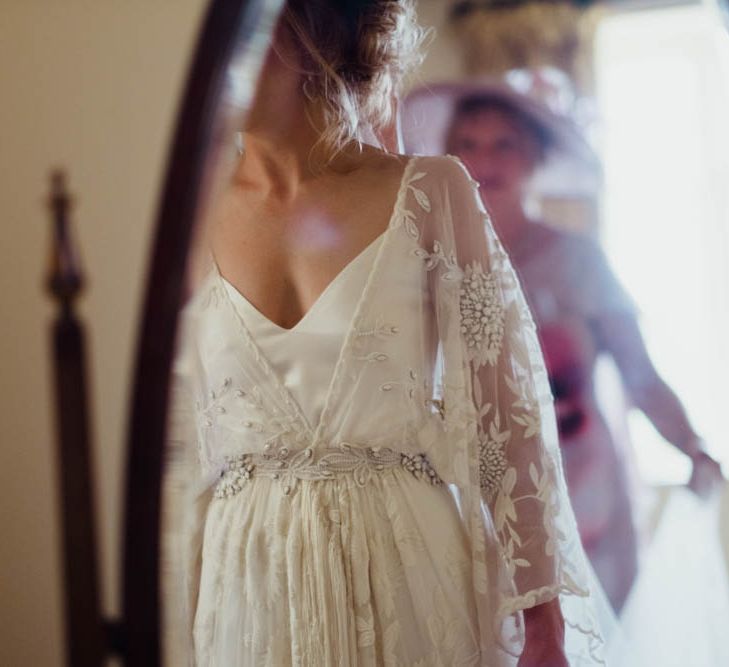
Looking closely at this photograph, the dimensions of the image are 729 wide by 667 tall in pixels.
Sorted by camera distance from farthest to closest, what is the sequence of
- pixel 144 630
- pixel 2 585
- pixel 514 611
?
pixel 2 585 < pixel 514 611 < pixel 144 630

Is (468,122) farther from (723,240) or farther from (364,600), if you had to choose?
(364,600)

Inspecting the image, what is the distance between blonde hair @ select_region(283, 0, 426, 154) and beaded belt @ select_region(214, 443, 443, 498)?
Answer: 214mm

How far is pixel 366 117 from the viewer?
27.3 inches

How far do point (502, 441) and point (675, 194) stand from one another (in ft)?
0.77

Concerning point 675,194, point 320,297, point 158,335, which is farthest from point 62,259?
point 675,194

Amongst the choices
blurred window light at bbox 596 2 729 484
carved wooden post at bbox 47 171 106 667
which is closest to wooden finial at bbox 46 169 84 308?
carved wooden post at bbox 47 171 106 667

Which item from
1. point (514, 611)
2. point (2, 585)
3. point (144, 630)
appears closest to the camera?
point (144, 630)

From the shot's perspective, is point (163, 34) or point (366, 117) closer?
point (366, 117)

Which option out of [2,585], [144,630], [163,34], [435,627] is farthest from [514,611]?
[163,34]

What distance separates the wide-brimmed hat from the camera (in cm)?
76

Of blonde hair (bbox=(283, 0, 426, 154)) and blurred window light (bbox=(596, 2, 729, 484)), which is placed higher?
blonde hair (bbox=(283, 0, 426, 154))

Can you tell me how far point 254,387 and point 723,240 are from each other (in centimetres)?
35

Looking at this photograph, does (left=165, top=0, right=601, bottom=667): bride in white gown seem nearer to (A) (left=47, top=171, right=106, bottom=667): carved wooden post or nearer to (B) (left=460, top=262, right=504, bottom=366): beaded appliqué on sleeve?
(B) (left=460, top=262, right=504, bottom=366): beaded appliqué on sleeve

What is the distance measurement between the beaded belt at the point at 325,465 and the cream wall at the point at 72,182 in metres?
0.21
